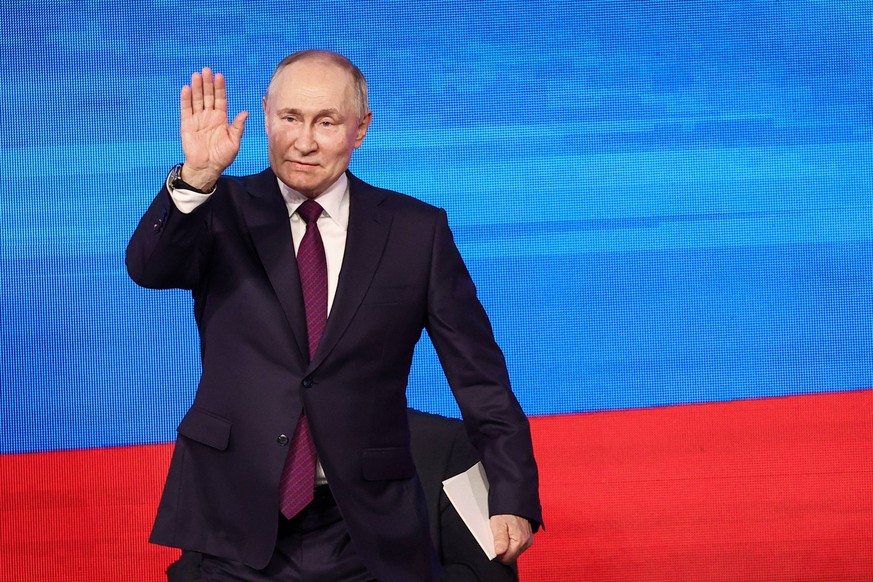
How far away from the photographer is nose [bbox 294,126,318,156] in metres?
1.71

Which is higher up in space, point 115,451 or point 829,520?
point 115,451

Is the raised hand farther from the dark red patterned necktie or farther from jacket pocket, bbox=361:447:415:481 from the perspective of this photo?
jacket pocket, bbox=361:447:415:481

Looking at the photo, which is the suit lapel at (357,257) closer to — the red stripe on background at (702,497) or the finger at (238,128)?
the finger at (238,128)

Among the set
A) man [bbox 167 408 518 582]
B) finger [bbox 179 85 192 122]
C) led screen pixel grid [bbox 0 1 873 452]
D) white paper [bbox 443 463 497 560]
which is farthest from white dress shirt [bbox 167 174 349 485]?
led screen pixel grid [bbox 0 1 873 452]

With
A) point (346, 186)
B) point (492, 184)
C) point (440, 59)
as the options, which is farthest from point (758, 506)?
point (346, 186)

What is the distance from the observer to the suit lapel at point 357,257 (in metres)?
1.69

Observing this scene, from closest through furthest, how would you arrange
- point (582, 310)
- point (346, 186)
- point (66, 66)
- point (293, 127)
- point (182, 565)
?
point (293, 127) → point (346, 186) → point (182, 565) → point (66, 66) → point (582, 310)

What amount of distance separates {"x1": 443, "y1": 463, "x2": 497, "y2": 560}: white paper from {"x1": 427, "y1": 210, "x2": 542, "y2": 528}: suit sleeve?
24 mm

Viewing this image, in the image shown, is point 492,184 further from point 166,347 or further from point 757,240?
point 166,347

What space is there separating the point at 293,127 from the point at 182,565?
0.87 m

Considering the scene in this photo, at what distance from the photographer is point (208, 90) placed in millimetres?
1639

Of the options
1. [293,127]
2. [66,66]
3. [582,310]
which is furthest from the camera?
[582,310]

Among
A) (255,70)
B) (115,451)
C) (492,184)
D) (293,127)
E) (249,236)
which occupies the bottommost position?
(115,451)

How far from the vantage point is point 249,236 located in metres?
1.73
